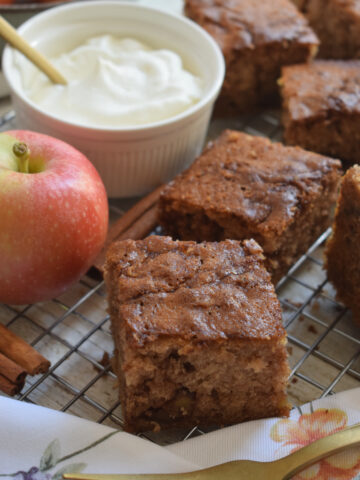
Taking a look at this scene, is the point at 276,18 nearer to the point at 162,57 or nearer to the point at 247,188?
the point at 162,57

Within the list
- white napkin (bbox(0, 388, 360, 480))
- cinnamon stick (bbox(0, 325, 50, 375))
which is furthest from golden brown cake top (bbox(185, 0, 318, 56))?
white napkin (bbox(0, 388, 360, 480))

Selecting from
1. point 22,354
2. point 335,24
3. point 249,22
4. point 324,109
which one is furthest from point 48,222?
point 335,24

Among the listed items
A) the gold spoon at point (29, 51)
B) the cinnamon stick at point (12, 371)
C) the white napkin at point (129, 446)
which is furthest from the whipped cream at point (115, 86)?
the white napkin at point (129, 446)

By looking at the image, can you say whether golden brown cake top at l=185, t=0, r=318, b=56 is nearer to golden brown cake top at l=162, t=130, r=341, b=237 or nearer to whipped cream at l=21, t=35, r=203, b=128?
whipped cream at l=21, t=35, r=203, b=128

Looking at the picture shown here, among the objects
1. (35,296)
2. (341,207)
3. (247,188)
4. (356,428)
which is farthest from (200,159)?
(356,428)

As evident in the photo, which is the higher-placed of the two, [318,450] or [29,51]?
[29,51]

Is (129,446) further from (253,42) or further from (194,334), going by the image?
(253,42)

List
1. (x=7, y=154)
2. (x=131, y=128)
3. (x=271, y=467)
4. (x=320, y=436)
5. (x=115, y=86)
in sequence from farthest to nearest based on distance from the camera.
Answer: (x=115, y=86) → (x=131, y=128) → (x=7, y=154) → (x=320, y=436) → (x=271, y=467)
